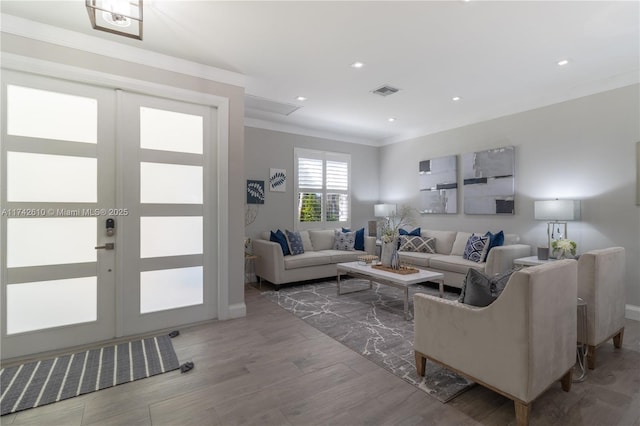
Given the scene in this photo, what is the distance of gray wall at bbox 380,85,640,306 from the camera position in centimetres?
372

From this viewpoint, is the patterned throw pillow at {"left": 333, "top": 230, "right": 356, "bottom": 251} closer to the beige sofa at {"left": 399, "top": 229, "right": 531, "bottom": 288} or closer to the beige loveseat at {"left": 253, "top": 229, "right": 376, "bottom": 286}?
the beige loveseat at {"left": 253, "top": 229, "right": 376, "bottom": 286}

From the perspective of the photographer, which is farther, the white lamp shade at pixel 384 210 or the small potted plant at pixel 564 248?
the white lamp shade at pixel 384 210

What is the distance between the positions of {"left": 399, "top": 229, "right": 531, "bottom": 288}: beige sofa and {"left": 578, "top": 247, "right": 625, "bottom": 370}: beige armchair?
1413 millimetres

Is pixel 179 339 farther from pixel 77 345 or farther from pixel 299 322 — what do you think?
pixel 299 322

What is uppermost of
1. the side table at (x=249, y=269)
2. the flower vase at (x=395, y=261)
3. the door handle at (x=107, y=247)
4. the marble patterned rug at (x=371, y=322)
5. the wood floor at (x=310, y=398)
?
the door handle at (x=107, y=247)

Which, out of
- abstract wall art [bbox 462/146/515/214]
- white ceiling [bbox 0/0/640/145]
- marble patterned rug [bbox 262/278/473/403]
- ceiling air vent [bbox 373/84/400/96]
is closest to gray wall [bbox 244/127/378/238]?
white ceiling [bbox 0/0/640/145]

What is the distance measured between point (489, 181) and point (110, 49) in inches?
215

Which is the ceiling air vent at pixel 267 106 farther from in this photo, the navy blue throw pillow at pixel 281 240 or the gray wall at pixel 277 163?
the navy blue throw pillow at pixel 281 240

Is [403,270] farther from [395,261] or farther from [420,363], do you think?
[420,363]

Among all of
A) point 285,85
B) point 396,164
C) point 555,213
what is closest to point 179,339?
point 285,85

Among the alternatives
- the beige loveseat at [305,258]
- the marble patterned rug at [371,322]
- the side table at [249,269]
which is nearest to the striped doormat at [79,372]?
the marble patterned rug at [371,322]

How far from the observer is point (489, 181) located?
5.14m

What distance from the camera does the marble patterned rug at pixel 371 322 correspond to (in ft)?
7.73

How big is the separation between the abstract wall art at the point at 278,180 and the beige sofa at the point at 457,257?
2579 mm
